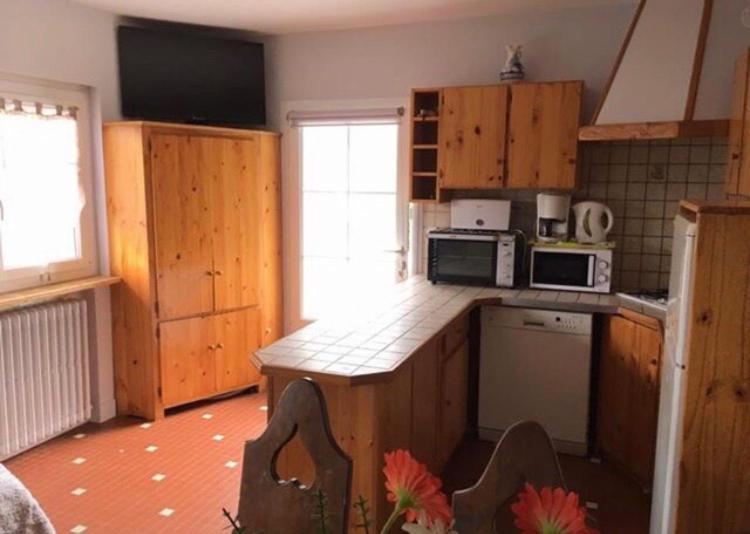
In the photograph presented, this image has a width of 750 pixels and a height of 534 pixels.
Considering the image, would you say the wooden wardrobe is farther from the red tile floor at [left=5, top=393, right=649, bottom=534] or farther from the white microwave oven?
the white microwave oven

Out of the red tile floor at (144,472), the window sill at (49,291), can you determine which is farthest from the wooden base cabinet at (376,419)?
the window sill at (49,291)

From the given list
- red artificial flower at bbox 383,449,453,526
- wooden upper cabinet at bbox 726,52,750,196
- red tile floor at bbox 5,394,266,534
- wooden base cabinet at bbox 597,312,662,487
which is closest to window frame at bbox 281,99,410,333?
red tile floor at bbox 5,394,266,534

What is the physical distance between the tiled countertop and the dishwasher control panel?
38mm

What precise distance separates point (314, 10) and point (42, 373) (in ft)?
8.29

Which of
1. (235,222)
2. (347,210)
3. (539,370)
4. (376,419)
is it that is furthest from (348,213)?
(376,419)

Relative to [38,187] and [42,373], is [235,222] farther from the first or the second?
[42,373]

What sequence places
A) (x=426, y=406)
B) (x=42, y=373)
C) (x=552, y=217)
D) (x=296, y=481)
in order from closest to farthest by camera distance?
(x=296, y=481)
(x=426, y=406)
(x=42, y=373)
(x=552, y=217)

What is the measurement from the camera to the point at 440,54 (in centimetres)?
381

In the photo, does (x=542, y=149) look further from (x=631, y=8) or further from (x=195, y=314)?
(x=195, y=314)

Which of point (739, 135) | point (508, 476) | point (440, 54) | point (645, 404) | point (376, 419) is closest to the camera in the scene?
point (508, 476)

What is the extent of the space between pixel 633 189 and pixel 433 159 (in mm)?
1174

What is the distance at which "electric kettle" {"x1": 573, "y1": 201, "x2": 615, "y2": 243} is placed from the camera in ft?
11.1

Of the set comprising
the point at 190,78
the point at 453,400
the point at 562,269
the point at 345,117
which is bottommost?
the point at 453,400

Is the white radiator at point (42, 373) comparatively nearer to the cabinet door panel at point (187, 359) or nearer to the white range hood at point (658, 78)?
the cabinet door panel at point (187, 359)
